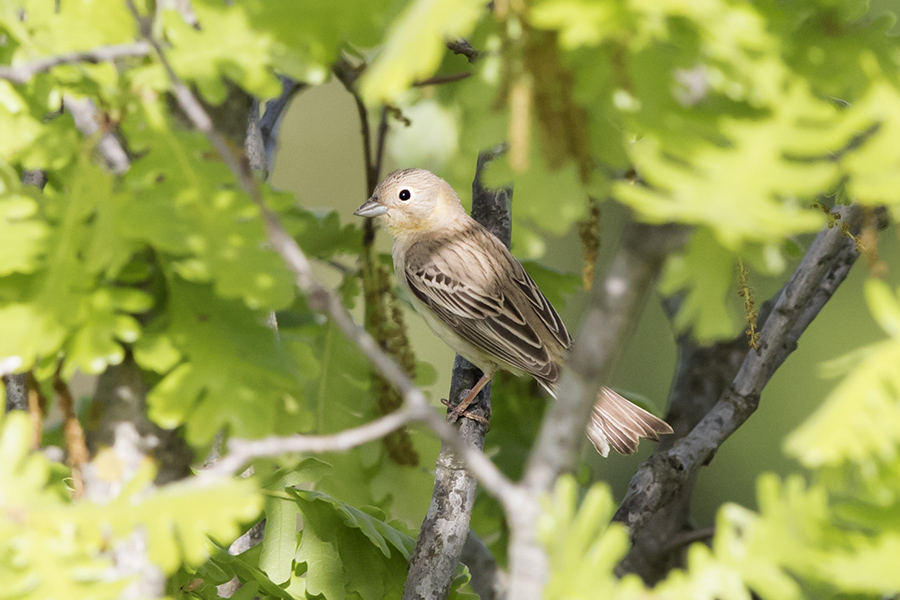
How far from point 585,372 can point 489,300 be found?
3.06 metres

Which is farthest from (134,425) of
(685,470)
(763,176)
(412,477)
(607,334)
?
(685,470)

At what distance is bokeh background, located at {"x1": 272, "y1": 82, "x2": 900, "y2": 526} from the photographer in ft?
19.8

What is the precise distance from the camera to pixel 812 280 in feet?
9.52

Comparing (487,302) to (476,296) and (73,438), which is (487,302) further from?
(73,438)

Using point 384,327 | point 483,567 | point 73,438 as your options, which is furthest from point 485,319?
point 73,438

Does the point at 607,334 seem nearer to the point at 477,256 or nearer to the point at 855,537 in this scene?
the point at 855,537

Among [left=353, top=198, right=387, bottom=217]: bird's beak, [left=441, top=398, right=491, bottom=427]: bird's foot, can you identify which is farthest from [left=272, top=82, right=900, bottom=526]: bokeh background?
[left=441, top=398, right=491, bottom=427]: bird's foot

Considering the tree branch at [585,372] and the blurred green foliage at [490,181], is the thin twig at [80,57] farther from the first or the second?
the tree branch at [585,372]

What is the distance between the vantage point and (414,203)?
15.9ft

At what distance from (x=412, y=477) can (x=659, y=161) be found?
2283 millimetres

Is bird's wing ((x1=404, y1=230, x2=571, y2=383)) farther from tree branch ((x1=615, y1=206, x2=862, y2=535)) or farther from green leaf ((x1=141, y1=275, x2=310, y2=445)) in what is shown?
green leaf ((x1=141, y1=275, x2=310, y2=445))

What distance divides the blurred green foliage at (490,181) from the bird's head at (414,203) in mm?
2951

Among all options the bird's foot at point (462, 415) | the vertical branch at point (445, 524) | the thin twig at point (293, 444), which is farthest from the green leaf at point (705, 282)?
the bird's foot at point (462, 415)

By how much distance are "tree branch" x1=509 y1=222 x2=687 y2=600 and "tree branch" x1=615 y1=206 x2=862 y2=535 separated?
163cm
